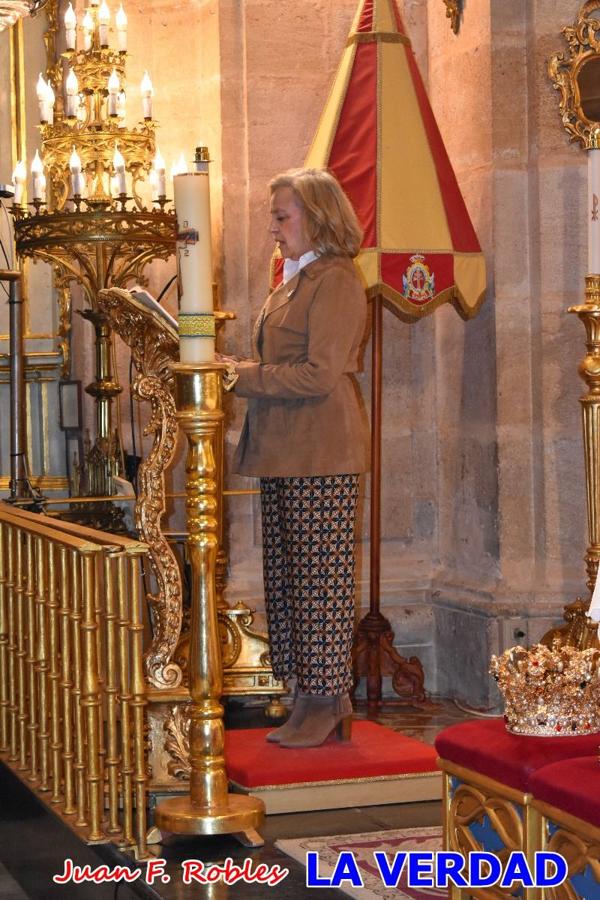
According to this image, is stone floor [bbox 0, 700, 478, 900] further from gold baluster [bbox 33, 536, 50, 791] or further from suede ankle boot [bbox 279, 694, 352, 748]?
suede ankle boot [bbox 279, 694, 352, 748]

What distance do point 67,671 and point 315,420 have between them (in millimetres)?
1131

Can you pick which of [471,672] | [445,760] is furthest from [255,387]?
[471,672]

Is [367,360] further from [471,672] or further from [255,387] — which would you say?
[255,387]

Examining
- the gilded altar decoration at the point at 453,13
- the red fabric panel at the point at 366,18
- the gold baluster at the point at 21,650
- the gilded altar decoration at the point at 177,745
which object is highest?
the gilded altar decoration at the point at 453,13

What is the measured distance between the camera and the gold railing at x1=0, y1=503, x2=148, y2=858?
12.5 feet

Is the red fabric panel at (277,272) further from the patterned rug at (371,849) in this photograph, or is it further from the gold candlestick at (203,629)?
the patterned rug at (371,849)

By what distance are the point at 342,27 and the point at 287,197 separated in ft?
6.87

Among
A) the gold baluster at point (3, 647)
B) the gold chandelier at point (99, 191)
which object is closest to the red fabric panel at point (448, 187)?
the gold chandelier at point (99, 191)

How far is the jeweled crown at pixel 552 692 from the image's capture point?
3375 millimetres

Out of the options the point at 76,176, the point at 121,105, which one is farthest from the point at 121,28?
the point at 76,176

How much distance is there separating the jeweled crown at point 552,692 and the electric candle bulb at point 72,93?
11.0 ft

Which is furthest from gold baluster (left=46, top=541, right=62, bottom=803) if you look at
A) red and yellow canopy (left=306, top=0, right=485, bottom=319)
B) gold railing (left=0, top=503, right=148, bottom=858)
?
red and yellow canopy (left=306, top=0, right=485, bottom=319)

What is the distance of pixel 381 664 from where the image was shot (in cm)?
624

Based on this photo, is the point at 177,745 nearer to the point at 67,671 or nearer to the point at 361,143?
the point at 67,671
